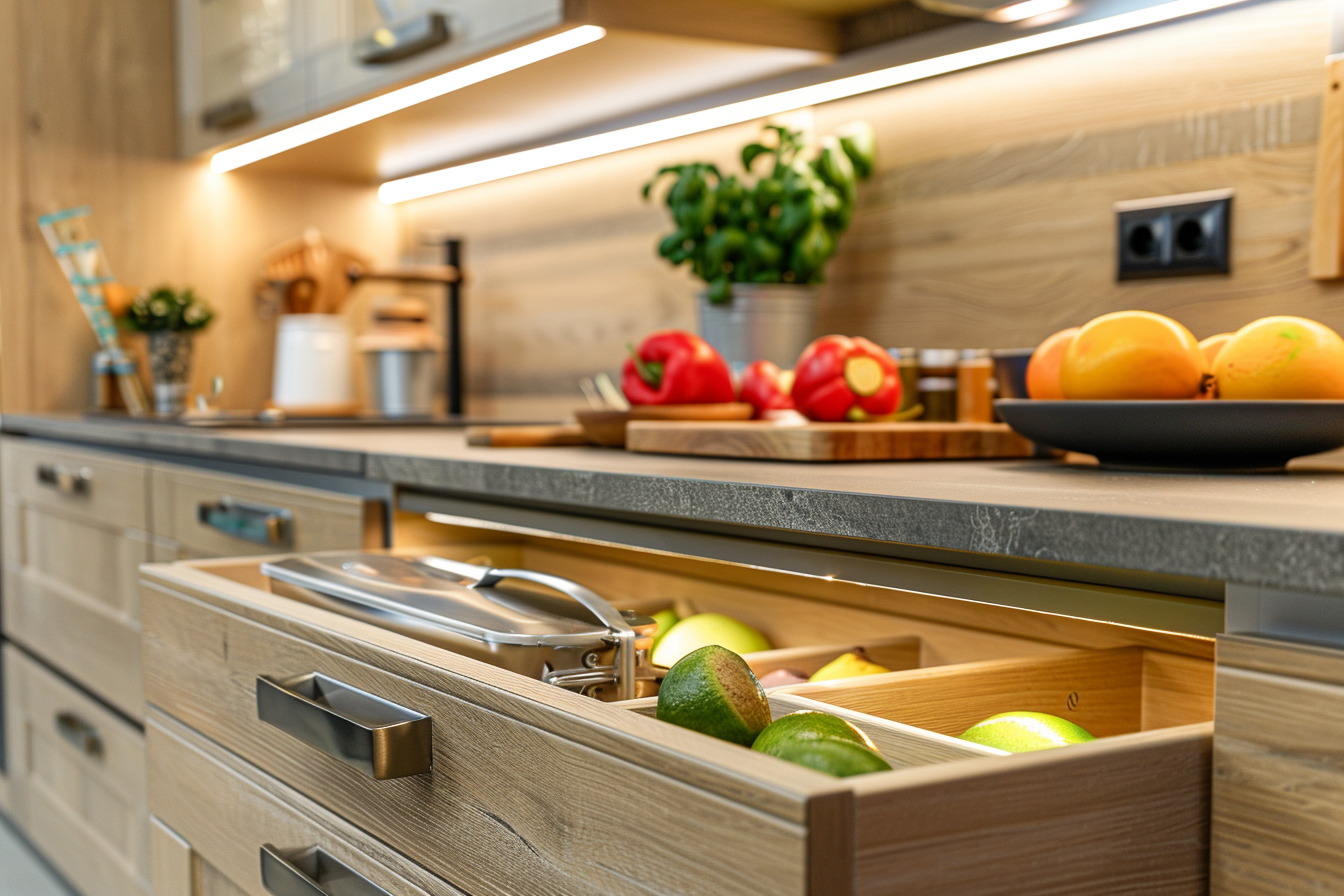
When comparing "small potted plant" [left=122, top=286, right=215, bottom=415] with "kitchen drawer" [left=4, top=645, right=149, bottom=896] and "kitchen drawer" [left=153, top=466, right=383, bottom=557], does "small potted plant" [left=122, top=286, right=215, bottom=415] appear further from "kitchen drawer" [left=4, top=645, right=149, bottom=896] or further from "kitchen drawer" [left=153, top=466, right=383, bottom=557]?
"kitchen drawer" [left=153, top=466, right=383, bottom=557]

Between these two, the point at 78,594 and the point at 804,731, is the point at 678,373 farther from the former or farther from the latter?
the point at 78,594

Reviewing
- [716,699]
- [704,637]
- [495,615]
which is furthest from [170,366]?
[716,699]

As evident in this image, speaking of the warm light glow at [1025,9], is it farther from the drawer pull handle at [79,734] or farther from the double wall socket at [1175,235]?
the drawer pull handle at [79,734]

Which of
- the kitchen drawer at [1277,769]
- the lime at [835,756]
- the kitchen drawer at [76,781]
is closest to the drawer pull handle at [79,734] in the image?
the kitchen drawer at [76,781]

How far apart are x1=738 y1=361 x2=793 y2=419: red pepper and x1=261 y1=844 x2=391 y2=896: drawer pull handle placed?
0.73 meters

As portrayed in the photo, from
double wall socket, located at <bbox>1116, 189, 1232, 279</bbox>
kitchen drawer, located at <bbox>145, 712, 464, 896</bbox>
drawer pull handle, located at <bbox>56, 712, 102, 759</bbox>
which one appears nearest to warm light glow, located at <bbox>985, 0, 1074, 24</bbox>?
double wall socket, located at <bbox>1116, 189, 1232, 279</bbox>

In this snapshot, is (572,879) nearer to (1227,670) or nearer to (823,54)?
(1227,670)

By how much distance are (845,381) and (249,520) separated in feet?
2.44

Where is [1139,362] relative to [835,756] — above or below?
above

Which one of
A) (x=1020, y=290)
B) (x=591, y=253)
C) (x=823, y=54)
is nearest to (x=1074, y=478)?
(x=1020, y=290)

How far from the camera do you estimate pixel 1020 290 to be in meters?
1.47

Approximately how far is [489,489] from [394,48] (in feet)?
3.20

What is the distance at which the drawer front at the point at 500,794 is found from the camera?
0.50 metres

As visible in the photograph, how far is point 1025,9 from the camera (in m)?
Answer: 1.37
